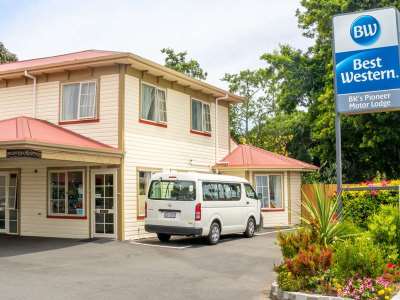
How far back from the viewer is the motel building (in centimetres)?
1709

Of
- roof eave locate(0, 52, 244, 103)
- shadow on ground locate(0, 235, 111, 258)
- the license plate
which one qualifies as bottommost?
shadow on ground locate(0, 235, 111, 258)

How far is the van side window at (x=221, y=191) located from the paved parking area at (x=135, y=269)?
1.41 meters

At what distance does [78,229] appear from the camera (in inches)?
686

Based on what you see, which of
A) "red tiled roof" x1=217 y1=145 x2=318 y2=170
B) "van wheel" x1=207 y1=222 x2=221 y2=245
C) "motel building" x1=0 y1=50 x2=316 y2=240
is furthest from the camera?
"red tiled roof" x1=217 y1=145 x2=318 y2=170

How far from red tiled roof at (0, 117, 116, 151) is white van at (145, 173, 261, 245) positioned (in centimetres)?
232

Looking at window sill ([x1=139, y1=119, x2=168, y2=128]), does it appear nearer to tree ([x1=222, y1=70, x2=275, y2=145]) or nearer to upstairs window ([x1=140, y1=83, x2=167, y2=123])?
upstairs window ([x1=140, y1=83, x2=167, y2=123])

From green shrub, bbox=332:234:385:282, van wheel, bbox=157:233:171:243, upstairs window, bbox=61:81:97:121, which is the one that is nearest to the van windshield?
van wheel, bbox=157:233:171:243

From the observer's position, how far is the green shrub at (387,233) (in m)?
9.25

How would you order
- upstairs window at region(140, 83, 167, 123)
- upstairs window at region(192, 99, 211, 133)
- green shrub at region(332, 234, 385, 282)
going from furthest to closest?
upstairs window at region(192, 99, 211, 133), upstairs window at region(140, 83, 167, 123), green shrub at region(332, 234, 385, 282)

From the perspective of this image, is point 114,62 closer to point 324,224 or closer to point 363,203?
point 363,203

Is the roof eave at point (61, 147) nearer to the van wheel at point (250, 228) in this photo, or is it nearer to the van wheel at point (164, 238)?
the van wheel at point (164, 238)

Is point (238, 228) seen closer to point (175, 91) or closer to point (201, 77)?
point (175, 91)

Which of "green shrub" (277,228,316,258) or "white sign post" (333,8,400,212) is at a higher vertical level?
"white sign post" (333,8,400,212)

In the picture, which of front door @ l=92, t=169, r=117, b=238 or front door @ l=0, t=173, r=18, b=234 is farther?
front door @ l=0, t=173, r=18, b=234
